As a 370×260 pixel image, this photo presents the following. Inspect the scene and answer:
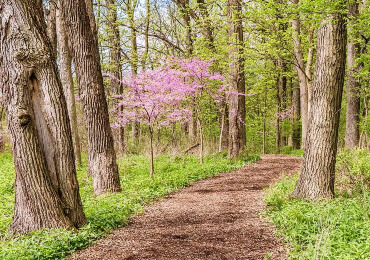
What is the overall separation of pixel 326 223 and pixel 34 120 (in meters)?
4.26

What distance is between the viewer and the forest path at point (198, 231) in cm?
401

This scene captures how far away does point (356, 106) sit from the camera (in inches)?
504

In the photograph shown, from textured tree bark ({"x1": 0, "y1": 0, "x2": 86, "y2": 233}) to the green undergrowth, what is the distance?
324 cm

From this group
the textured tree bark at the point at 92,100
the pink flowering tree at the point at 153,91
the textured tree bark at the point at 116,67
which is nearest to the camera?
the textured tree bark at the point at 92,100

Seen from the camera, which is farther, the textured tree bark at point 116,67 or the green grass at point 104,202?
the textured tree bark at point 116,67

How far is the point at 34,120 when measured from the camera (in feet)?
14.3

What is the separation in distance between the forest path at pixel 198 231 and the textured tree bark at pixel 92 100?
58.2 inches

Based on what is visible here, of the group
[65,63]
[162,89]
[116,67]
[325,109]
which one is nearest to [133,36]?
[116,67]

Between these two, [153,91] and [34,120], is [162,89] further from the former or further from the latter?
[34,120]

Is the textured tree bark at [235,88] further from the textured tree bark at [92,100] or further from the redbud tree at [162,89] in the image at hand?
the textured tree bark at [92,100]

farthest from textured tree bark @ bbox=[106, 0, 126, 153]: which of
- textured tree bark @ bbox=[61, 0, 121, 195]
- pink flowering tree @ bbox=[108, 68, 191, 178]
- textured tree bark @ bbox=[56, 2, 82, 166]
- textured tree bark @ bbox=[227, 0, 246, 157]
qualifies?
textured tree bark @ bbox=[61, 0, 121, 195]

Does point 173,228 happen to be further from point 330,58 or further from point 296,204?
point 330,58

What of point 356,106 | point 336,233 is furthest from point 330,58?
point 356,106

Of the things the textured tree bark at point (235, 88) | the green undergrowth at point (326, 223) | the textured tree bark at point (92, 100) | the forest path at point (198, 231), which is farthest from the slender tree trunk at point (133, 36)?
the green undergrowth at point (326, 223)
